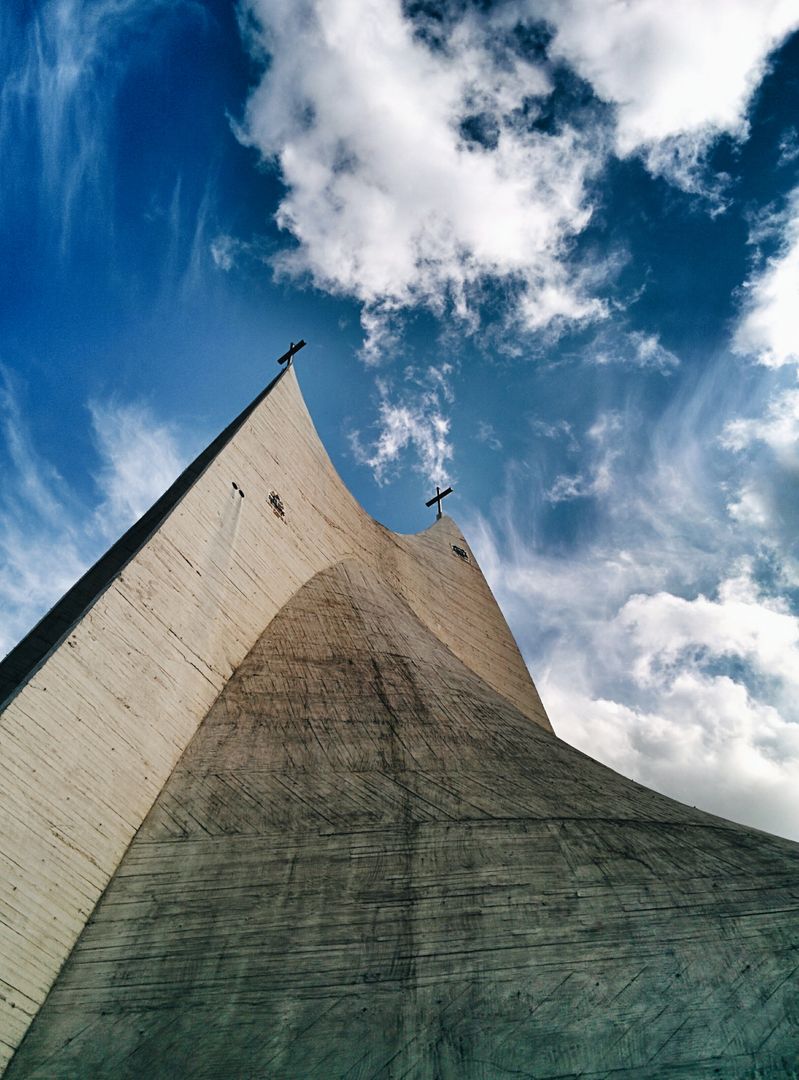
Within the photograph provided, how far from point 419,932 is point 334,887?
642 millimetres

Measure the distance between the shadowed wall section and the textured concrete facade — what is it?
14mm

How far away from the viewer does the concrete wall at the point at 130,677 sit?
3852 mm

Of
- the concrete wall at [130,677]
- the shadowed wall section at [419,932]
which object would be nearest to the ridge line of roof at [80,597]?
the concrete wall at [130,677]

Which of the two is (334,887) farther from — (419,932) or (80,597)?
(80,597)

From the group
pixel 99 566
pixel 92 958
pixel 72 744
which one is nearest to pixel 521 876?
pixel 92 958

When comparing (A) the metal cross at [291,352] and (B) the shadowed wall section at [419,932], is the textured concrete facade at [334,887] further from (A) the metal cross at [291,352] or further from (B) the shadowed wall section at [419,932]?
(A) the metal cross at [291,352]

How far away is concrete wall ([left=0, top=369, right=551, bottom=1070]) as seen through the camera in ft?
12.6

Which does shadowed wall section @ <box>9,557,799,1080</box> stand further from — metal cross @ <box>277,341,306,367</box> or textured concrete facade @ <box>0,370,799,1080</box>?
metal cross @ <box>277,341,306,367</box>

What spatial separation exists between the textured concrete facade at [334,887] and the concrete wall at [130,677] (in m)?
0.02

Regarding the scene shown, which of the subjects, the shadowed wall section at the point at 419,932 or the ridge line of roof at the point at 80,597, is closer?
the shadowed wall section at the point at 419,932

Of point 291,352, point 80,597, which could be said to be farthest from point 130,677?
point 291,352

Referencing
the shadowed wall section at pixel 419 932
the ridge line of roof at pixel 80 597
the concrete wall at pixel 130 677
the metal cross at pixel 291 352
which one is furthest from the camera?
the metal cross at pixel 291 352

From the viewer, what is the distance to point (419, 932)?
3.70 metres

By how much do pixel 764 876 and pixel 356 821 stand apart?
2825 millimetres
